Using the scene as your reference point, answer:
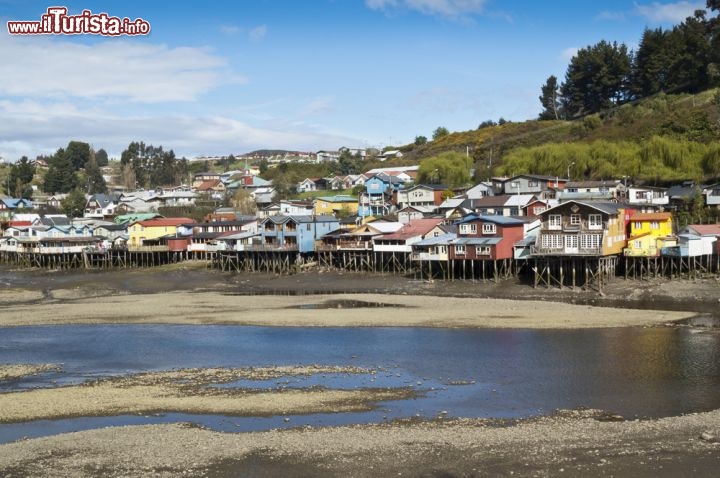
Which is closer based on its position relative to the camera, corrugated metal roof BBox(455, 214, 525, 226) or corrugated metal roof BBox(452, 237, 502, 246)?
corrugated metal roof BBox(452, 237, 502, 246)

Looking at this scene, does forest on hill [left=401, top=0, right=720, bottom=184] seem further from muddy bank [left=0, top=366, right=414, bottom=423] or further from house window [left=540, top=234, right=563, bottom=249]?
muddy bank [left=0, top=366, right=414, bottom=423]

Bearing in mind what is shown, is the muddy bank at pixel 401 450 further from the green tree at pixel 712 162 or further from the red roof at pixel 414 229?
Answer: the green tree at pixel 712 162

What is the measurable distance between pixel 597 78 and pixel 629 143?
92.8 ft

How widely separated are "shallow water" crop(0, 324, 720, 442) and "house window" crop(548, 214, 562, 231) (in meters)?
15.7

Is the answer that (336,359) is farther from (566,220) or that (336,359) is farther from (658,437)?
(566,220)

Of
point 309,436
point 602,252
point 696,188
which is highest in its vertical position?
point 696,188

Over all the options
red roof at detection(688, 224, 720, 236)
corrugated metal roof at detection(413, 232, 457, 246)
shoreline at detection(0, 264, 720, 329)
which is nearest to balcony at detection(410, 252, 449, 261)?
corrugated metal roof at detection(413, 232, 457, 246)

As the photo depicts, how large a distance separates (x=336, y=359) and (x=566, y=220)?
2484 centimetres

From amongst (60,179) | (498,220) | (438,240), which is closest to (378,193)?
(438,240)

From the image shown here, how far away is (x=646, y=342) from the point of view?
33594 millimetres

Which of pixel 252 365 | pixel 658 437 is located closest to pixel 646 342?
pixel 658 437

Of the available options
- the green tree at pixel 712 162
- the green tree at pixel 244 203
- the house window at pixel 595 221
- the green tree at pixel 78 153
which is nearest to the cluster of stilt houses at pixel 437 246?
the house window at pixel 595 221

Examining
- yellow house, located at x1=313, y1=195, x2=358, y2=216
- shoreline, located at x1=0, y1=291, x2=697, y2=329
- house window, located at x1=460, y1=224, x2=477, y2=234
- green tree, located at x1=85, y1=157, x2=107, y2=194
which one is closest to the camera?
shoreline, located at x1=0, y1=291, x2=697, y2=329

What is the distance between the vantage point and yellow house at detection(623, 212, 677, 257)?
5041cm
